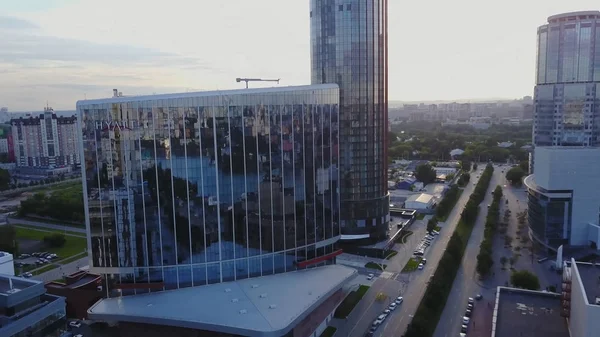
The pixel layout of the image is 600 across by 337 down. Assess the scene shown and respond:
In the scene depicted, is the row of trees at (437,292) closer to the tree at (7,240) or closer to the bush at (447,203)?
the bush at (447,203)

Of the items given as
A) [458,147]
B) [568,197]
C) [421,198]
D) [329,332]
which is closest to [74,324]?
[329,332]

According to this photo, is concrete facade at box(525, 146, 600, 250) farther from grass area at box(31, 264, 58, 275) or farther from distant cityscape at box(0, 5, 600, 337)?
grass area at box(31, 264, 58, 275)

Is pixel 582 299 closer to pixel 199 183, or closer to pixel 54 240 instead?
pixel 199 183

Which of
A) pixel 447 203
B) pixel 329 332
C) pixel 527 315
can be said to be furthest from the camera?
pixel 447 203

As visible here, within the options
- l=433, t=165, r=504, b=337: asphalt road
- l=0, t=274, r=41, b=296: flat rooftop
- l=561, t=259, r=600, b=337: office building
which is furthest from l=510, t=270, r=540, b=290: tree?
l=0, t=274, r=41, b=296: flat rooftop

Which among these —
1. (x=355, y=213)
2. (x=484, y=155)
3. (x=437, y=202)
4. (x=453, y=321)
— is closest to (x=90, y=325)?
(x=453, y=321)

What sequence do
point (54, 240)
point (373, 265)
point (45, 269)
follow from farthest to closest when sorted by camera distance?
point (54, 240) < point (373, 265) < point (45, 269)
